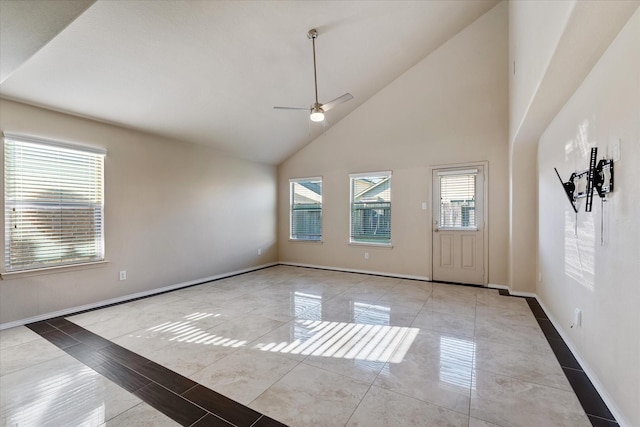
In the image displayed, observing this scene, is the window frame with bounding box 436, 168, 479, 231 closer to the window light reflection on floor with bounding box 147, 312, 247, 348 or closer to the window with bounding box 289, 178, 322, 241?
the window with bounding box 289, 178, 322, 241

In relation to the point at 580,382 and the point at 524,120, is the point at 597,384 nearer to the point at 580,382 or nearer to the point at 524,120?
the point at 580,382

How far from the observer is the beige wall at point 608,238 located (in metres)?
1.55

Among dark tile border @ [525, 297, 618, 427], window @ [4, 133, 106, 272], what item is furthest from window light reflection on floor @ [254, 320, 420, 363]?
window @ [4, 133, 106, 272]

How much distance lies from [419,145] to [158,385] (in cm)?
516

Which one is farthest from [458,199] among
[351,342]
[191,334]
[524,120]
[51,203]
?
[51,203]

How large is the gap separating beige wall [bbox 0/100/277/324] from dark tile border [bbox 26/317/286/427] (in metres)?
0.73

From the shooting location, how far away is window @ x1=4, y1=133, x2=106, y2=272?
3.17 metres

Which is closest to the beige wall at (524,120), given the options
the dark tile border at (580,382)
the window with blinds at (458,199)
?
the window with blinds at (458,199)

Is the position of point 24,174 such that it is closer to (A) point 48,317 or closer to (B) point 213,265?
(A) point 48,317

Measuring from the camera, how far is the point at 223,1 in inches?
109

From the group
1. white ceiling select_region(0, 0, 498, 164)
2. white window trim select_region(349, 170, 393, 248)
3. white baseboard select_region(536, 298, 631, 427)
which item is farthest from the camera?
white window trim select_region(349, 170, 393, 248)

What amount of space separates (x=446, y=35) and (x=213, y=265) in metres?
5.81

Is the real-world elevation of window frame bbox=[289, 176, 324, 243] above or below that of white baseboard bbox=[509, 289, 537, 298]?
above

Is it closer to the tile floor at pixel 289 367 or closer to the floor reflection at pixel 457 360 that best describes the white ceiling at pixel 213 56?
the tile floor at pixel 289 367
